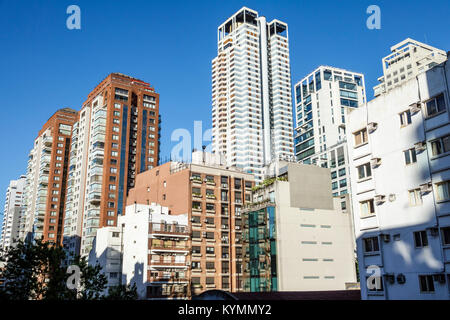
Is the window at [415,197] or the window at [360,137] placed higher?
the window at [360,137]

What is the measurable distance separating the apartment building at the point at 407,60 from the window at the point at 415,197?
143047mm

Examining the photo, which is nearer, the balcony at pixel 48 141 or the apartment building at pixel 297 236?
the apartment building at pixel 297 236

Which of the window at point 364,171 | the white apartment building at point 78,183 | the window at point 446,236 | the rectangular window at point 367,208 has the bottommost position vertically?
the window at point 446,236

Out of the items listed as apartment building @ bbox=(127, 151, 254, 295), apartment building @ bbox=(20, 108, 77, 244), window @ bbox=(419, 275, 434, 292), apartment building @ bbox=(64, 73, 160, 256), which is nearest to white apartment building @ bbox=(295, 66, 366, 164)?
apartment building @ bbox=(64, 73, 160, 256)

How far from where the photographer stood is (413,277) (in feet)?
97.5

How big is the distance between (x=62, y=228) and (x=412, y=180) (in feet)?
414

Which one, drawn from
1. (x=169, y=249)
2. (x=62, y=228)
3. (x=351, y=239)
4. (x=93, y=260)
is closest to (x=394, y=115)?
(x=351, y=239)

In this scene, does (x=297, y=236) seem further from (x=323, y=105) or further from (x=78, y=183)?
(x=323, y=105)

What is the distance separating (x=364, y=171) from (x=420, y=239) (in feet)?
25.0

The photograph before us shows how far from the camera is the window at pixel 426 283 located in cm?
2853

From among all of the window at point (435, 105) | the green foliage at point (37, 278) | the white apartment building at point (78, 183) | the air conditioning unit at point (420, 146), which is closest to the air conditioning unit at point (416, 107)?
the window at point (435, 105)

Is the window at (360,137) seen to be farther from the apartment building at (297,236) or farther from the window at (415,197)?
the apartment building at (297,236)

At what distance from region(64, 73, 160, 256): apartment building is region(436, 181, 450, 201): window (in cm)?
9244
